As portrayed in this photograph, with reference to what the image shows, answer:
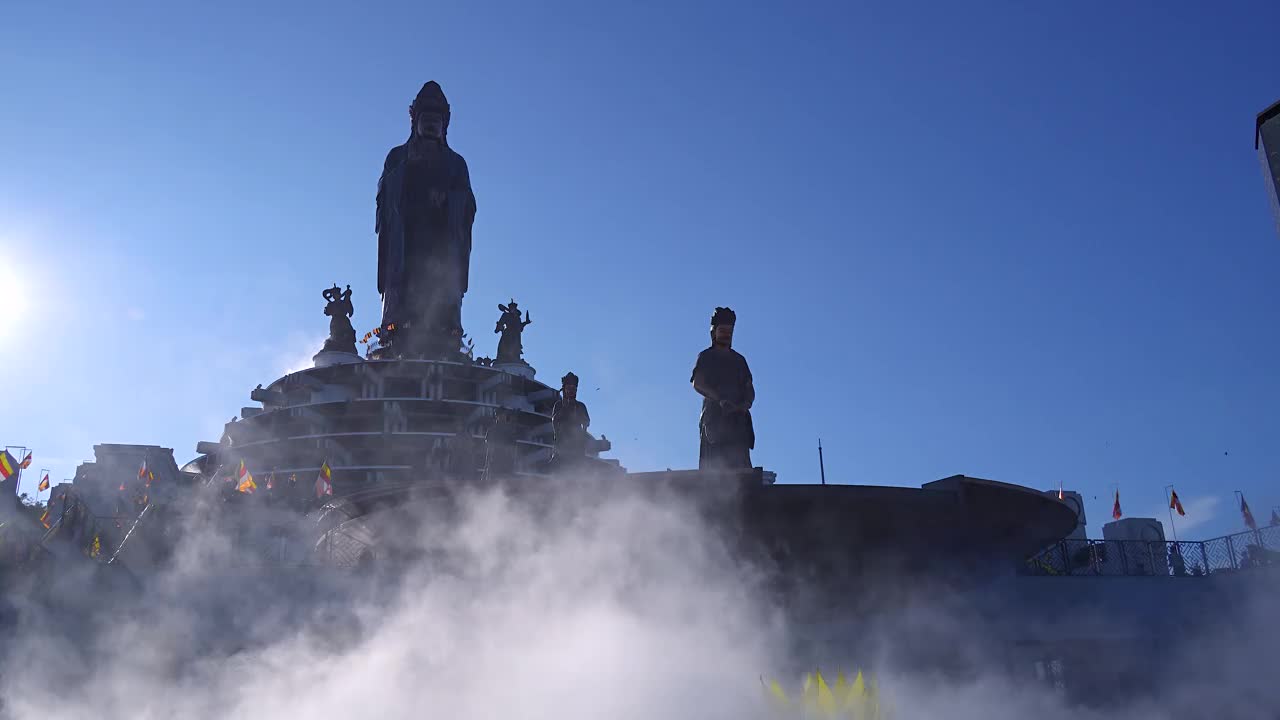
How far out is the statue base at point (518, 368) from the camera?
33.2 m

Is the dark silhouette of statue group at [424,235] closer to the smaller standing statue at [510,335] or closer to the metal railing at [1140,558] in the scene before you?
the smaller standing statue at [510,335]

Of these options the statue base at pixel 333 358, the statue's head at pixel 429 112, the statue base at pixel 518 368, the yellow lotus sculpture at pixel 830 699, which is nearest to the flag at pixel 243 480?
the statue base at pixel 333 358

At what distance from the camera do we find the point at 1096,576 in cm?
1778

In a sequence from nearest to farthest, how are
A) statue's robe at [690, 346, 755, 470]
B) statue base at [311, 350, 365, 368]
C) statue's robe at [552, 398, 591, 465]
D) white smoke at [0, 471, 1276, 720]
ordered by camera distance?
white smoke at [0, 471, 1276, 720], statue's robe at [690, 346, 755, 470], statue's robe at [552, 398, 591, 465], statue base at [311, 350, 365, 368]

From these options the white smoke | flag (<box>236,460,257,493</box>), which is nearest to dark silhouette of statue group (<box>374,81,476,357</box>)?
flag (<box>236,460,257,493</box>)

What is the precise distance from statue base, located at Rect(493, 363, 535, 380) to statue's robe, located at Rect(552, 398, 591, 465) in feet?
68.3

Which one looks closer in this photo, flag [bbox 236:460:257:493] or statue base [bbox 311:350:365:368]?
flag [bbox 236:460:257:493]

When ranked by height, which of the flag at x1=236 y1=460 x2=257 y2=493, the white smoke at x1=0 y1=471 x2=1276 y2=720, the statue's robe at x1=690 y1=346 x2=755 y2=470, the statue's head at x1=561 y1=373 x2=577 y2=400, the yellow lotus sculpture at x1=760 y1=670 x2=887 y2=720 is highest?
the flag at x1=236 y1=460 x2=257 y2=493

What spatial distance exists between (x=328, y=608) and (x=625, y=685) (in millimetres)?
10131

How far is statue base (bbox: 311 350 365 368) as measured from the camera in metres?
31.5

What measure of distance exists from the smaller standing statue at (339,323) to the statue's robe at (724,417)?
82.9 ft

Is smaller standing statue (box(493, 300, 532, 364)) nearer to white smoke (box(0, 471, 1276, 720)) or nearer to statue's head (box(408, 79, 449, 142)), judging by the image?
statue's head (box(408, 79, 449, 142))

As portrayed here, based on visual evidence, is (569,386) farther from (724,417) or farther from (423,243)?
(423,243)

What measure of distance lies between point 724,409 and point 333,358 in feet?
81.3
